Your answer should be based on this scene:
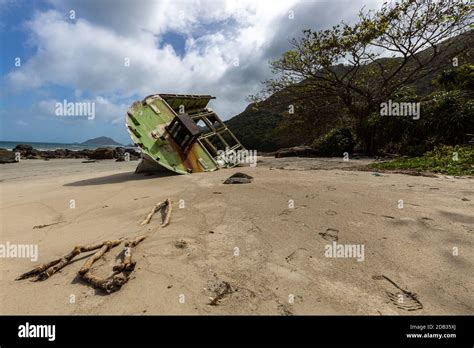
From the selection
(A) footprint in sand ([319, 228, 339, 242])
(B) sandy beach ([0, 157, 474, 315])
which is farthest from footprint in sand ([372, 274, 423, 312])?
(A) footprint in sand ([319, 228, 339, 242])

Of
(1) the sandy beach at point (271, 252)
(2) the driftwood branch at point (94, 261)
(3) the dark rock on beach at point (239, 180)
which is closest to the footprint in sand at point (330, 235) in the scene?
(1) the sandy beach at point (271, 252)

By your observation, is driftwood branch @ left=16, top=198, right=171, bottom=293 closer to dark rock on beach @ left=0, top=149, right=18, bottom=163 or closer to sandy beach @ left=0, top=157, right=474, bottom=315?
sandy beach @ left=0, top=157, right=474, bottom=315

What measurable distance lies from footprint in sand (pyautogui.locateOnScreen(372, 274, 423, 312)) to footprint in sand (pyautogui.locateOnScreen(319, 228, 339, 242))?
34.6 inches

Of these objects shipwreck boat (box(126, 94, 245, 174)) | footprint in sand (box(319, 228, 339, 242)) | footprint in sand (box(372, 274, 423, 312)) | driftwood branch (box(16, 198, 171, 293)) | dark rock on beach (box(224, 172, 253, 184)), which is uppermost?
shipwreck boat (box(126, 94, 245, 174))

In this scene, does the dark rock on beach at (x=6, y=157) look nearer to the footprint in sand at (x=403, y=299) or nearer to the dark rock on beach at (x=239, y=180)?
the dark rock on beach at (x=239, y=180)

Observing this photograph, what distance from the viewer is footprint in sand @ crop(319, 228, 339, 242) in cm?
327

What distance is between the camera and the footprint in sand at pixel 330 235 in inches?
129

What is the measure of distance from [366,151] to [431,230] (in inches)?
427

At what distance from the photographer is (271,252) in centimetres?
305

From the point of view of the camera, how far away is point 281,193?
5184 mm

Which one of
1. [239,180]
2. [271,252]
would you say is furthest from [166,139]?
[271,252]

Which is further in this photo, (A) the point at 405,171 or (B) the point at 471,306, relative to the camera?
(A) the point at 405,171
